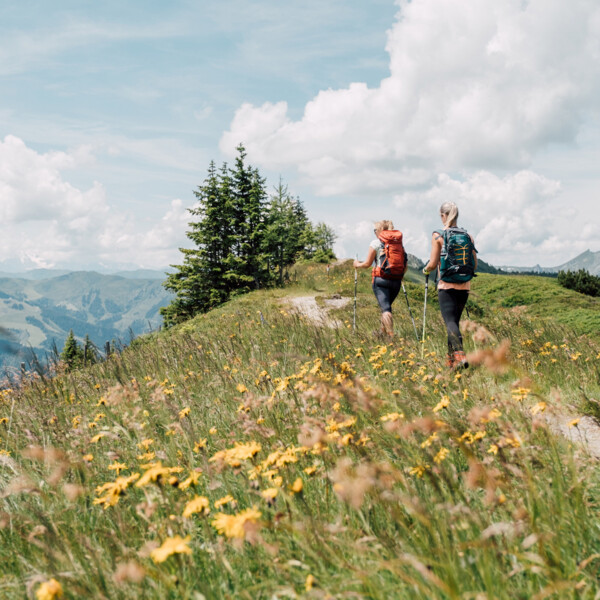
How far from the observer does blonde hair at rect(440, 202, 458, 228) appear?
21.9 feet

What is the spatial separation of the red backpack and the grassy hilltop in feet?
9.82

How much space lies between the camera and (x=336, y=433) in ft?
8.21

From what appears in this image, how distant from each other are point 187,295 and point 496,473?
3391 centimetres

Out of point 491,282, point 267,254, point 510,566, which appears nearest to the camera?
point 510,566

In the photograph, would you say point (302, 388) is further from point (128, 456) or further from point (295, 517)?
point (295, 517)

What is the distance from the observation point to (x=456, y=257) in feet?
21.3

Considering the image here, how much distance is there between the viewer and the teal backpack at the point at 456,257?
648 centimetres

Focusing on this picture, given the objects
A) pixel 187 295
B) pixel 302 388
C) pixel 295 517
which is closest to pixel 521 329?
pixel 302 388

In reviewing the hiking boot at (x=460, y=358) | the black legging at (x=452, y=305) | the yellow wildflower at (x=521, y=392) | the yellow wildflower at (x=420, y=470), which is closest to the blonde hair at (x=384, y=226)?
the black legging at (x=452, y=305)

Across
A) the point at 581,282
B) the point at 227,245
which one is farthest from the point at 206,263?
the point at 581,282

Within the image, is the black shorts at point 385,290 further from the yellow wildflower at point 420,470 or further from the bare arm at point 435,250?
the yellow wildflower at point 420,470

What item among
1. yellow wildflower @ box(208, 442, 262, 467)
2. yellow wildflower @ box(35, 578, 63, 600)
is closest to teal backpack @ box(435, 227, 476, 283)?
yellow wildflower @ box(208, 442, 262, 467)

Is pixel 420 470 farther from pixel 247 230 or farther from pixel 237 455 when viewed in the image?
pixel 247 230

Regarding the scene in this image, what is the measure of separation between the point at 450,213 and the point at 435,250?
60cm
